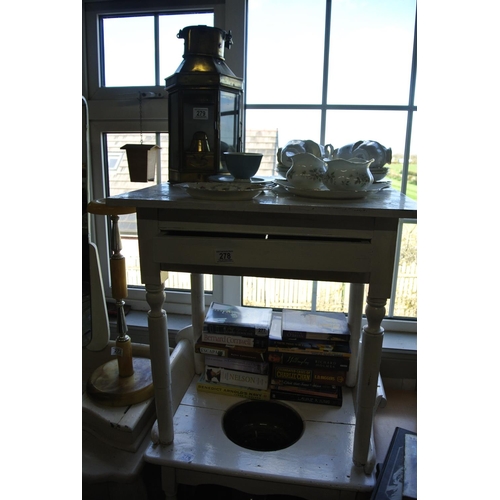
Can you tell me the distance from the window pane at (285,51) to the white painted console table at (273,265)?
0.54 meters

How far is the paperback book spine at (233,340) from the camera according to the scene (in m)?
1.10

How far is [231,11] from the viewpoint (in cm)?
120

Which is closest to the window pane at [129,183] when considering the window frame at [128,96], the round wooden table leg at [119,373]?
the window frame at [128,96]

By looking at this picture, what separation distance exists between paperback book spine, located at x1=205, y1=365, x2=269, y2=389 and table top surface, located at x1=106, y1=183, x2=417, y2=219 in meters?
0.55

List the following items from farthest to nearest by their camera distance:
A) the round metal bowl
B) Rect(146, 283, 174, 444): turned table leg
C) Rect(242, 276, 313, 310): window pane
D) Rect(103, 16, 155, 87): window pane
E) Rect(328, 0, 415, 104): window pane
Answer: Rect(242, 276, 313, 310): window pane → Rect(103, 16, 155, 87): window pane → Rect(328, 0, 415, 104): window pane → the round metal bowl → Rect(146, 283, 174, 444): turned table leg

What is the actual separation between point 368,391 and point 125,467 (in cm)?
60

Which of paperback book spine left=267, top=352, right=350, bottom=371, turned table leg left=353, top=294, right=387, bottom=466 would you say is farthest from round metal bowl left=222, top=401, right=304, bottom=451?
turned table leg left=353, top=294, right=387, bottom=466

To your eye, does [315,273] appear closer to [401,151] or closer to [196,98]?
[196,98]

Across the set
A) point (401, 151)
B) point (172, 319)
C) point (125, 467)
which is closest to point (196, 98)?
point (401, 151)

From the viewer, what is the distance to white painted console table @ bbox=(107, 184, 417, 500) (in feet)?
2.36

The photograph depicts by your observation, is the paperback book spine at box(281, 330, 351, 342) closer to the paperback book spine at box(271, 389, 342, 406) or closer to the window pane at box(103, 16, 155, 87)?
the paperback book spine at box(271, 389, 342, 406)

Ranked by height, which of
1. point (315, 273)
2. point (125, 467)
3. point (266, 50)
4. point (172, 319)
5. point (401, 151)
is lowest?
point (125, 467)

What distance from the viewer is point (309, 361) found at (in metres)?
1.09

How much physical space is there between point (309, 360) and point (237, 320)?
222mm
